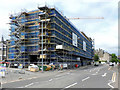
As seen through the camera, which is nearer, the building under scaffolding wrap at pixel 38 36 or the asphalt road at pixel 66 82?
the asphalt road at pixel 66 82

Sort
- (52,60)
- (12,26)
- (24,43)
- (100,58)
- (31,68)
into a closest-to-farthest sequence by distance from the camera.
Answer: (31,68) < (52,60) < (24,43) < (12,26) < (100,58)

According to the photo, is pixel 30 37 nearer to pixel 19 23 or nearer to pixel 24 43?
pixel 24 43

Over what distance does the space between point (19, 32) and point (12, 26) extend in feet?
16.4

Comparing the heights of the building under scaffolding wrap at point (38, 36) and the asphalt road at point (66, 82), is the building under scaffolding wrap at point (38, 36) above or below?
above

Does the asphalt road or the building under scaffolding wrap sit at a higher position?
the building under scaffolding wrap

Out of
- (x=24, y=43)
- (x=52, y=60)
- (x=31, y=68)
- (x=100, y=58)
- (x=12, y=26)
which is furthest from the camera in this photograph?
(x=100, y=58)

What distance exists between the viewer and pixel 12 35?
56.4 metres

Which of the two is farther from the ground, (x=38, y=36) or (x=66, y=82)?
(x=38, y=36)

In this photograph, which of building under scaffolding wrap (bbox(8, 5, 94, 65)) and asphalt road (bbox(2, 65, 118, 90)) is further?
building under scaffolding wrap (bbox(8, 5, 94, 65))

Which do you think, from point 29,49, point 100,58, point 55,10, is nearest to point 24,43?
point 29,49

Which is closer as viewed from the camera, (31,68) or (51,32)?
(31,68)

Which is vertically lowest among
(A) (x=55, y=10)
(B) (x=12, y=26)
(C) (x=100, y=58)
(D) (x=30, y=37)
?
(C) (x=100, y=58)

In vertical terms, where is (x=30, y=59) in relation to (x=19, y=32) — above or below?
below

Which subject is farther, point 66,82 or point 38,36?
point 38,36
